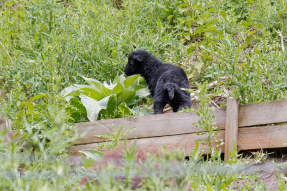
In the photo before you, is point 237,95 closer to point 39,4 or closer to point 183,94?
point 183,94

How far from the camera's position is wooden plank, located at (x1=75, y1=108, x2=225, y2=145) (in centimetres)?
298

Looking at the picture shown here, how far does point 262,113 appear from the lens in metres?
2.82

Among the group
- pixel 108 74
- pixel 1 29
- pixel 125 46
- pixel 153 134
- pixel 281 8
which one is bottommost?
pixel 153 134

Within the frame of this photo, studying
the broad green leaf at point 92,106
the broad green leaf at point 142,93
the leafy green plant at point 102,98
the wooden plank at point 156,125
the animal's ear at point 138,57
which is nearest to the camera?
the wooden plank at point 156,125

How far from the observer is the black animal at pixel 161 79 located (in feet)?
12.3

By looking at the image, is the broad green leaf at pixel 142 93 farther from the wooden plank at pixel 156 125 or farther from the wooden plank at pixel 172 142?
the wooden plank at pixel 172 142

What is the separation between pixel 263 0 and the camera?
170 inches

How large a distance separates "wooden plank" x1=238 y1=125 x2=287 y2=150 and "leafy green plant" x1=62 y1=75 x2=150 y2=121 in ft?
4.22

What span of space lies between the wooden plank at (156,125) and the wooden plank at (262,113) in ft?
0.61

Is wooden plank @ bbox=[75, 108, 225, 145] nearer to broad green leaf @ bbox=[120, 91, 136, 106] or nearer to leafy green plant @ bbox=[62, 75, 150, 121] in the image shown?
leafy green plant @ bbox=[62, 75, 150, 121]

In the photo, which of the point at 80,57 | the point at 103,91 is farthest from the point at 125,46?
the point at 103,91

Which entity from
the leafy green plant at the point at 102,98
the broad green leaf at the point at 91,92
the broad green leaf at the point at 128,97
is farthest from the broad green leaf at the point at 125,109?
the broad green leaf at the point at 91,92

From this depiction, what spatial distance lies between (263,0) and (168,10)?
1623 millimetres

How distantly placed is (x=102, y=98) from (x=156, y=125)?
3.31 feet
